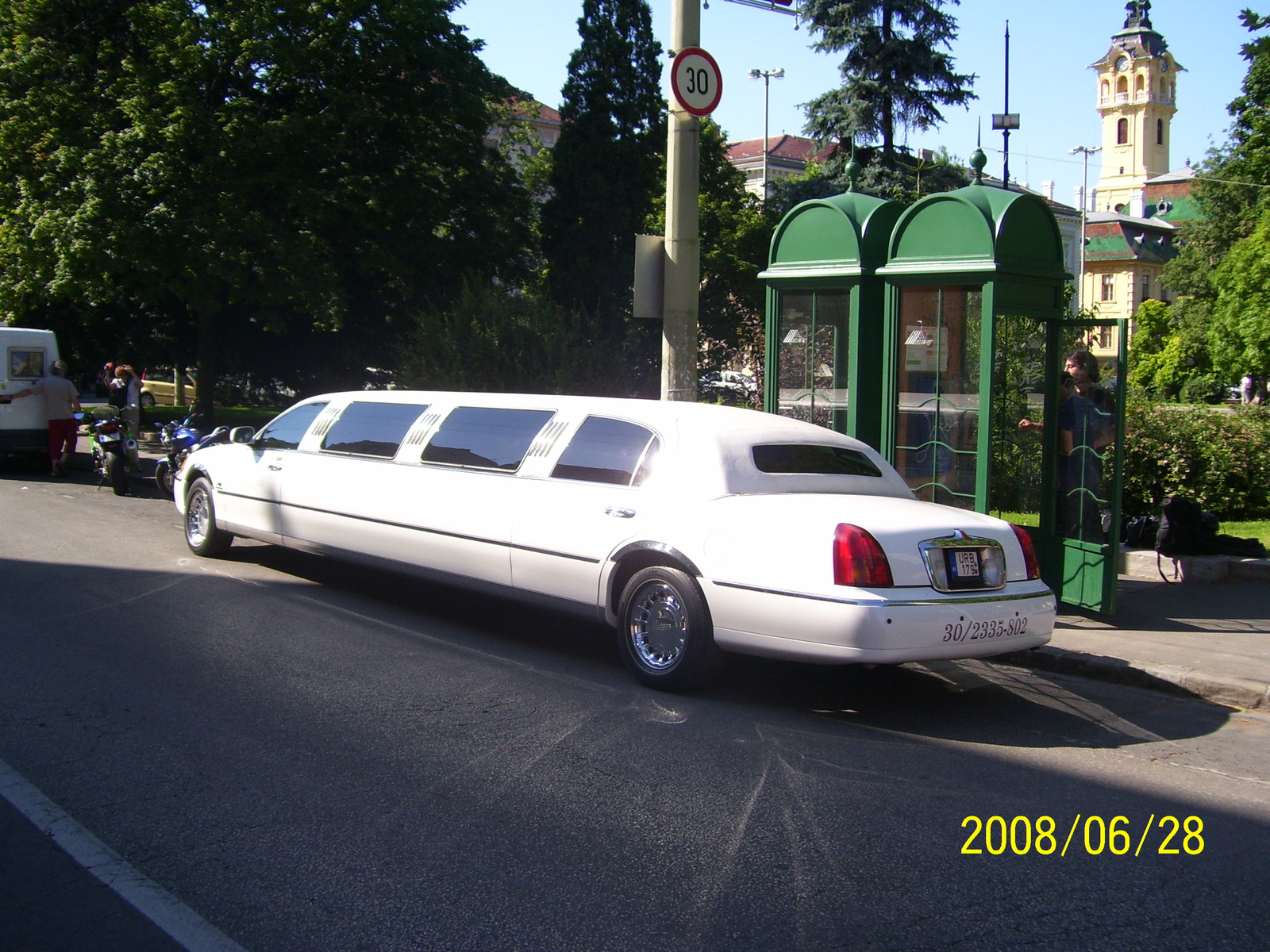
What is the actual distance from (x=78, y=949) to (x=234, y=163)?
1781cm

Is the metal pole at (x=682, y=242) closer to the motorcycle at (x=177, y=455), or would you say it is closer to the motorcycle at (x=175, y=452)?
the motorcycle at (x=177, y=455)

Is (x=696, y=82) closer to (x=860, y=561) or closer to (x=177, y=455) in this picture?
(x=860, y=561)

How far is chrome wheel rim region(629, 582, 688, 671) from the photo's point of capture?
6.30m

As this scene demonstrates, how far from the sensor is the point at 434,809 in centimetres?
446

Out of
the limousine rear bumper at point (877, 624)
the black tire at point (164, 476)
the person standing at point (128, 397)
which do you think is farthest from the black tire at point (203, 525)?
the person standing at point (128, 397)

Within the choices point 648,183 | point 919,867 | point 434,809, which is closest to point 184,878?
point 434,809

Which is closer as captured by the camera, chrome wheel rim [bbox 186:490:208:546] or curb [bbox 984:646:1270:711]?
curb [bbox 984:646:1270:711]

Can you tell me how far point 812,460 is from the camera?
7.02 meters

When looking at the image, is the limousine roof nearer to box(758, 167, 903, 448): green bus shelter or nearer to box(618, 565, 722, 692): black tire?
box(618, 565, 722, 692): black tire

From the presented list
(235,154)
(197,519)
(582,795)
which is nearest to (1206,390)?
(235,154)

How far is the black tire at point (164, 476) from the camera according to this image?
15.4 metres

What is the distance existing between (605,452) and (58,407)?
13.8 meters

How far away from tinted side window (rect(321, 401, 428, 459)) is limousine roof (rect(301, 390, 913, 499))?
A: 1135mm
